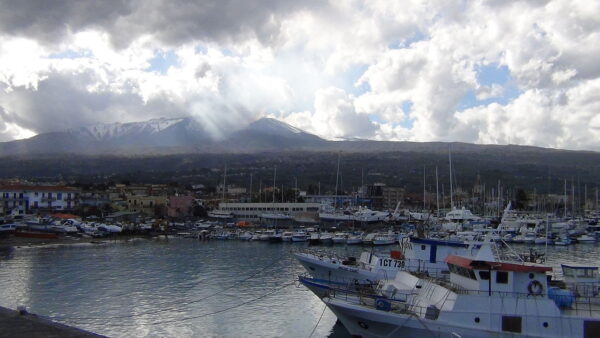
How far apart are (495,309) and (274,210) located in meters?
78.4

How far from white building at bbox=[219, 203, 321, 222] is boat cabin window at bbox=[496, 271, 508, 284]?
7539 centimetres

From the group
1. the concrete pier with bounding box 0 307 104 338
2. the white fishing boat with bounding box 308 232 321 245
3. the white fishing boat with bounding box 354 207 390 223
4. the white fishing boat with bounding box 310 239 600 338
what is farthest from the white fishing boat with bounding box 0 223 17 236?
the white fishing boat with bounding box 310 239 600 338

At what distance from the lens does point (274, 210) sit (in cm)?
9506

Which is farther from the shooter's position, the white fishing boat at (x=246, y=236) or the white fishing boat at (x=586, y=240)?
the white fishing boat at (x=246, y=236)

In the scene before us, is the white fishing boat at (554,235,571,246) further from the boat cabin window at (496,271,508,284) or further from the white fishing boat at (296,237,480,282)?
the boat cabin window at (496,271,508,284)

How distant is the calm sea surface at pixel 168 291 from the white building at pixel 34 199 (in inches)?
1301

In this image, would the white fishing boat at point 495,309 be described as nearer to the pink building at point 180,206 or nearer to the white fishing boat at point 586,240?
the white fishing boat at point 586,240

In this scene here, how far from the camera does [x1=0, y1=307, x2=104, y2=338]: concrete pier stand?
16.0 m

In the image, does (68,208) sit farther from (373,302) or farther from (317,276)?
(373,302)

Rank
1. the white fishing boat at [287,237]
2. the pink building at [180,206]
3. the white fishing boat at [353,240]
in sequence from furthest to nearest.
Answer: the pink building at [180,206]
the white fishing boat at [287,237]
the white fishing boat at [353,240]

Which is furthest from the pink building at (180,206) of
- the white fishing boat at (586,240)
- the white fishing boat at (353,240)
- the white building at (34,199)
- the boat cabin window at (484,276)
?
the boat cabin window at (484,276)

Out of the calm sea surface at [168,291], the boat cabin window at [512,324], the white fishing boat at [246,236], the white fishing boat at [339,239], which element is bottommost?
the calm sea surface at [168,291]

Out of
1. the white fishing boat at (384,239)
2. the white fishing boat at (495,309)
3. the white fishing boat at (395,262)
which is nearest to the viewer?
the white fishing boat at (495,309)

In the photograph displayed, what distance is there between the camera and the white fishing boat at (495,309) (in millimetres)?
17328
